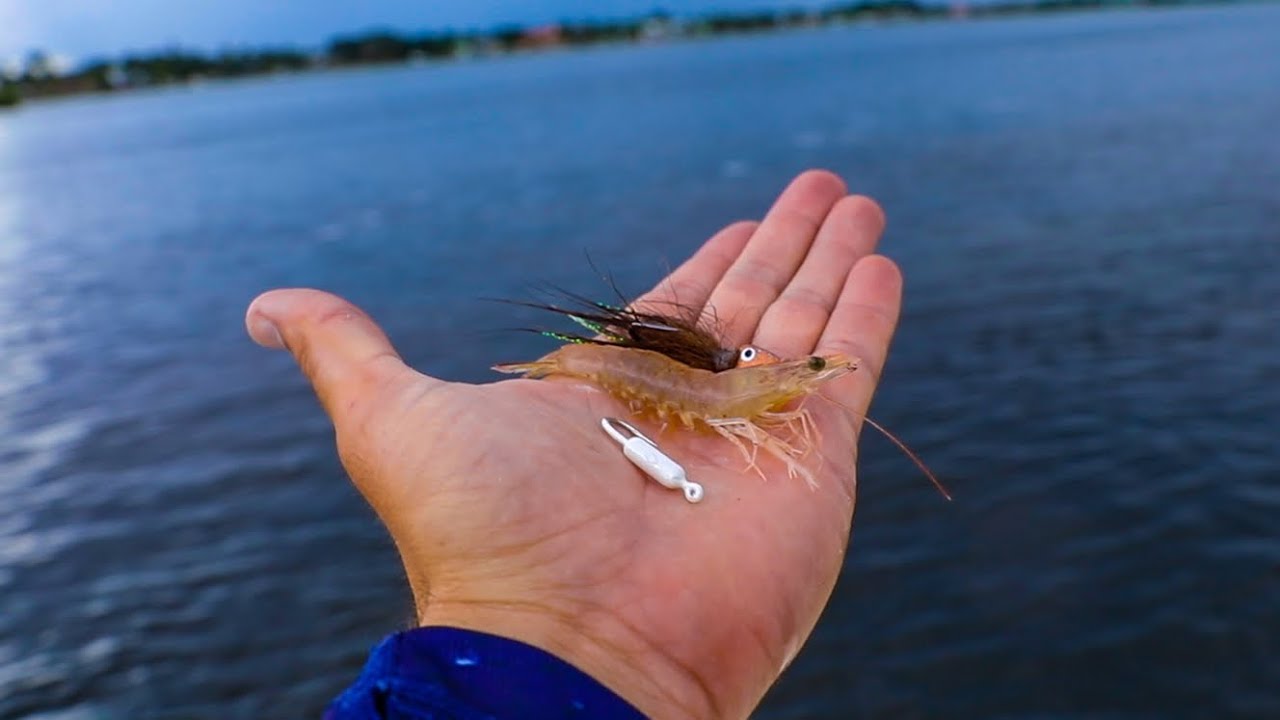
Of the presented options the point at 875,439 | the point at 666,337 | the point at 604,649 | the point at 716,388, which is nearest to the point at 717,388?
the point at 716,388

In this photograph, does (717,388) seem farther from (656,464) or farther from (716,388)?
(656,464)

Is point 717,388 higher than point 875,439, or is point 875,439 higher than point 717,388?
point 717,388

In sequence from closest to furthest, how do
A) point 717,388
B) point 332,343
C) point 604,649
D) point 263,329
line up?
point 604,649 < point 332,343 < point 263,329 < point 717,388

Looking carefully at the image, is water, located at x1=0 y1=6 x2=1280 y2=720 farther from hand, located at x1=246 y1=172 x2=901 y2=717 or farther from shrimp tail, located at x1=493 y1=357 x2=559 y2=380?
hand, located at x1=246 y1=172 x2=901 y2=717

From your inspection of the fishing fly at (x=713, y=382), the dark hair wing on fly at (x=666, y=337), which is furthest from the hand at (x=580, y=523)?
the dark hair wing on fly at (x=666, y=337)

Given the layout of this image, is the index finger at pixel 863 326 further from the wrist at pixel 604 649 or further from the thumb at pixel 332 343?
the thumb at pixel 332 343

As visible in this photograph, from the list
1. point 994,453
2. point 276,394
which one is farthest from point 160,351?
point 994,453

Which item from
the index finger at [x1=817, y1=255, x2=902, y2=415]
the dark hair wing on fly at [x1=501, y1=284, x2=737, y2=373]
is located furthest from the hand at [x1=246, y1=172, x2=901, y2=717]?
the dark hair wing on fly at [x1=501, y1=284, x2=737, y2=373]
